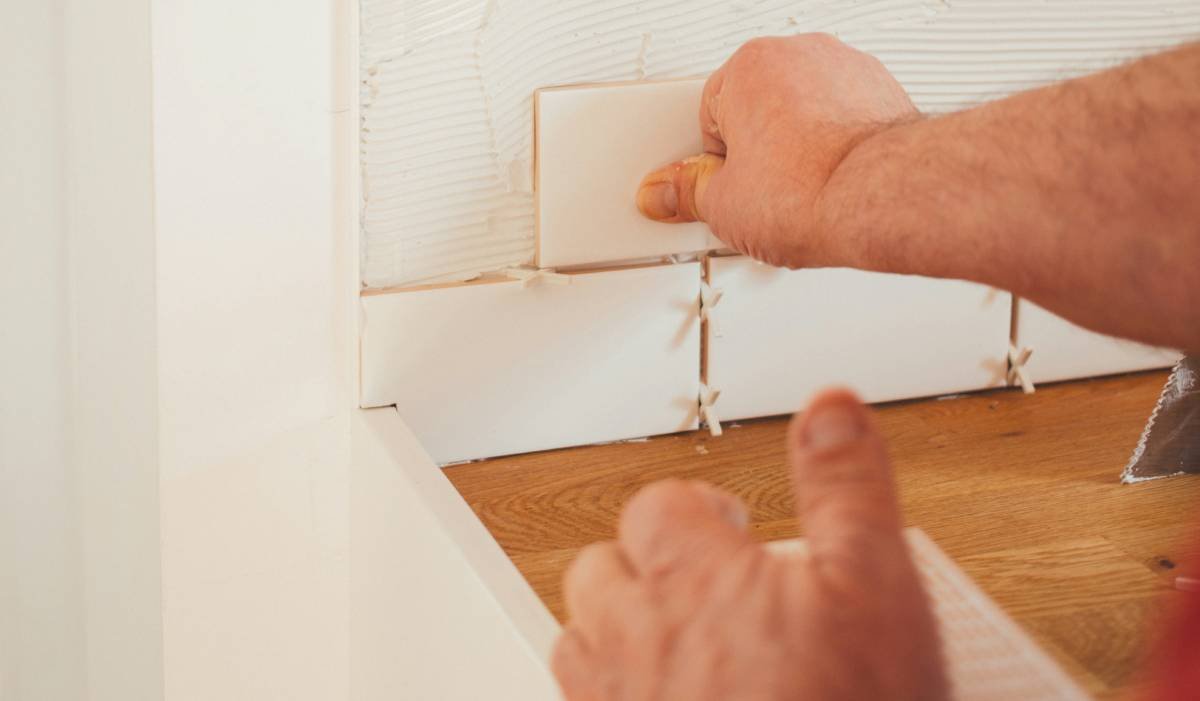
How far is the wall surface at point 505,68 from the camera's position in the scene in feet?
2.74

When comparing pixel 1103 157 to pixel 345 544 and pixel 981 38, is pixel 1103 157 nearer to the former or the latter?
pixel 981 38

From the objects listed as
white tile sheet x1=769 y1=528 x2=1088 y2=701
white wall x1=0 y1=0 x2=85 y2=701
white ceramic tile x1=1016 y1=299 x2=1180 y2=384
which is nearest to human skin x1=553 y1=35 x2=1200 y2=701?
white tile sheet x1=769 y1=528 x2=1088 y2=701

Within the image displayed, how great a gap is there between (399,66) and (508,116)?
78 mm

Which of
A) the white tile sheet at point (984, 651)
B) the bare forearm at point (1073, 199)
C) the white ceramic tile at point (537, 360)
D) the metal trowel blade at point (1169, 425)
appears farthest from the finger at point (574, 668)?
the metal trowel blade at point (1169, 425)

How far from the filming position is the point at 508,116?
86 centimetres

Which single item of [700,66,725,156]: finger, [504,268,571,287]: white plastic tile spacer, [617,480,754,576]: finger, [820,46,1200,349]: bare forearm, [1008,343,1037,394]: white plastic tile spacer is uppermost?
[700,66,725,156]: finger

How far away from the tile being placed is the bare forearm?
24cm

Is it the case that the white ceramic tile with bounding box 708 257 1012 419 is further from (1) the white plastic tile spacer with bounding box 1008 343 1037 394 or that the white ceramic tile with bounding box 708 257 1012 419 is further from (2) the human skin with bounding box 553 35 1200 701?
(2) the human skin with bounding box 553 35 1200 701

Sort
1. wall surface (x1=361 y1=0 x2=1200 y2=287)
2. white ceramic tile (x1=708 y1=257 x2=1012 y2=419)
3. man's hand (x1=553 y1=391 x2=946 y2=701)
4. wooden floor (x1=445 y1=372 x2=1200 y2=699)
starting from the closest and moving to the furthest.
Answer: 1. man's hand (x1=553 y1=391 x2=946 y2=701)
2. wooden floor (x1=445 y1=372 x2=1200 y2=699)
3. wall surface (x1=361 y1=0 x2=1200 y2=287)
4. white ceramic tile (x1=708 y1=257 x2=1012 y2=419)

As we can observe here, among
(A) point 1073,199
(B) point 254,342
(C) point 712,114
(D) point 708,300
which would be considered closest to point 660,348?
(D) point 708,300

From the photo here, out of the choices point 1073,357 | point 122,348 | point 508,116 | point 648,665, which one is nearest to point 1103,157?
point 648,665

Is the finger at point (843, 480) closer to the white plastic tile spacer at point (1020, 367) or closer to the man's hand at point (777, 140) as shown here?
the man's hand at point (777, 140)

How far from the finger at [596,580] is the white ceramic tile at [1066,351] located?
0.61m

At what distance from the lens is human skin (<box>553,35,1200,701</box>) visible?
43 cm
